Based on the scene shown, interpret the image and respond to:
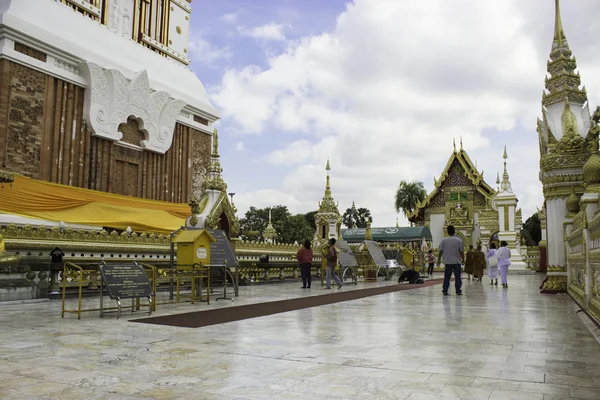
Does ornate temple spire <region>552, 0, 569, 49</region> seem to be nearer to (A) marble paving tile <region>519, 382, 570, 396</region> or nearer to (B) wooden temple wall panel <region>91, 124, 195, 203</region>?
(A) marble paving tile <region>519, 382, 570, 396</region>

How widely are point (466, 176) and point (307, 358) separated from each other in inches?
1528

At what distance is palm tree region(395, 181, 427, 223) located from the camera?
57.0 metres

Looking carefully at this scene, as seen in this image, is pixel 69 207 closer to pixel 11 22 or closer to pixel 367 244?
pixel 11 22

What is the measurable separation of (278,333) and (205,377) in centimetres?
210

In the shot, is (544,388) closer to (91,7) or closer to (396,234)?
(91,7)

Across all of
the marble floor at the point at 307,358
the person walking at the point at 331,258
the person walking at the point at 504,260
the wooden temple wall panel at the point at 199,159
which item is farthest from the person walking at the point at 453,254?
the wooden temple wall panel at the point at 199,159

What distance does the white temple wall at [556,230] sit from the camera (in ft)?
36.0

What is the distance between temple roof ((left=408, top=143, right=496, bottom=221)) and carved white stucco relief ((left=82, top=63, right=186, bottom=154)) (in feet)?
85.8

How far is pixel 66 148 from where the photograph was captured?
16031 mm

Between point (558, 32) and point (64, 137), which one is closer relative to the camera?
point (558, 32)

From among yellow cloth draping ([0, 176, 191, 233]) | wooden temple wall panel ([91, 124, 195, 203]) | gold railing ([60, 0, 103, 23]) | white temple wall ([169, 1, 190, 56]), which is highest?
white temple wall ([169, 1, 190, 56])

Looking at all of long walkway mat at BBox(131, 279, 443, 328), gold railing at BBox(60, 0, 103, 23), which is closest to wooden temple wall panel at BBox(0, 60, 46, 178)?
gold railing at BBox(60, 0, 103, 23)

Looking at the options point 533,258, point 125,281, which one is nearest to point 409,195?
point 533,258

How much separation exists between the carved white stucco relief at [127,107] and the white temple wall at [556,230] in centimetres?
1358
